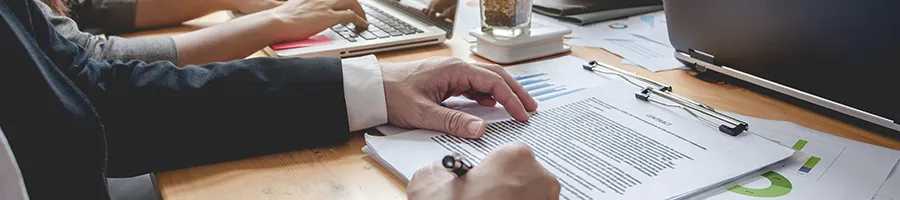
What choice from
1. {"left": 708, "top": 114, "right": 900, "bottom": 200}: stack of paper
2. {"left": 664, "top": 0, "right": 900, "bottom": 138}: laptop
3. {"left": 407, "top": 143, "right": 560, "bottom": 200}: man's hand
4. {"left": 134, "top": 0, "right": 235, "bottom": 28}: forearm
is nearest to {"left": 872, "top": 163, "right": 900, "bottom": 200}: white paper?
{"left": 708, "top": 114, "right": 900, "bottom": 200}: stack of paper

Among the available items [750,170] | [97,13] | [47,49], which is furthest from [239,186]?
[97,13]

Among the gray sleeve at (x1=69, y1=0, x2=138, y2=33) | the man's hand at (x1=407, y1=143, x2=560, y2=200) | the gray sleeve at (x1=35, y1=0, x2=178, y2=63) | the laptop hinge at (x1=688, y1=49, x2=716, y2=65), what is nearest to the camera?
the man's hand at (x1=407, y1=143, x2=560, y2=200)

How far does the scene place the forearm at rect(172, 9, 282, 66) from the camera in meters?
1.04

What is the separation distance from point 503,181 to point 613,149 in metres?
0.18

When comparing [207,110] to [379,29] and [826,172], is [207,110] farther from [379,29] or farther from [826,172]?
[826,172]

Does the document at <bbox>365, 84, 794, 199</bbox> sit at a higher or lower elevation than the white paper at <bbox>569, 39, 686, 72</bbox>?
higher

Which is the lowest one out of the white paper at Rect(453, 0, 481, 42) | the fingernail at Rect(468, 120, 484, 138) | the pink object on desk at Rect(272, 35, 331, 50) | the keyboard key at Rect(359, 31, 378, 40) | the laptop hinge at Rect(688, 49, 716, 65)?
the white paper at Rect(453, 0, 481, 42)

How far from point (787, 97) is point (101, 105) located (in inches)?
31.1

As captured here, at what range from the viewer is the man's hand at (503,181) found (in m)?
0.51

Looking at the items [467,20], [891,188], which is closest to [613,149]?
[891,188]

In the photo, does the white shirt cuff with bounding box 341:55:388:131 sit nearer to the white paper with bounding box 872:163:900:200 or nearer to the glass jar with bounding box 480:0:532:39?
the glass jar with bounding box 480:0:532:39

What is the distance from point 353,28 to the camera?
1194 mm

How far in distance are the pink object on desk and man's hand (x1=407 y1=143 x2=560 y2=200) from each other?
612 mm

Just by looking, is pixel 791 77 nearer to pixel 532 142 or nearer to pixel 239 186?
pixel 532 142
